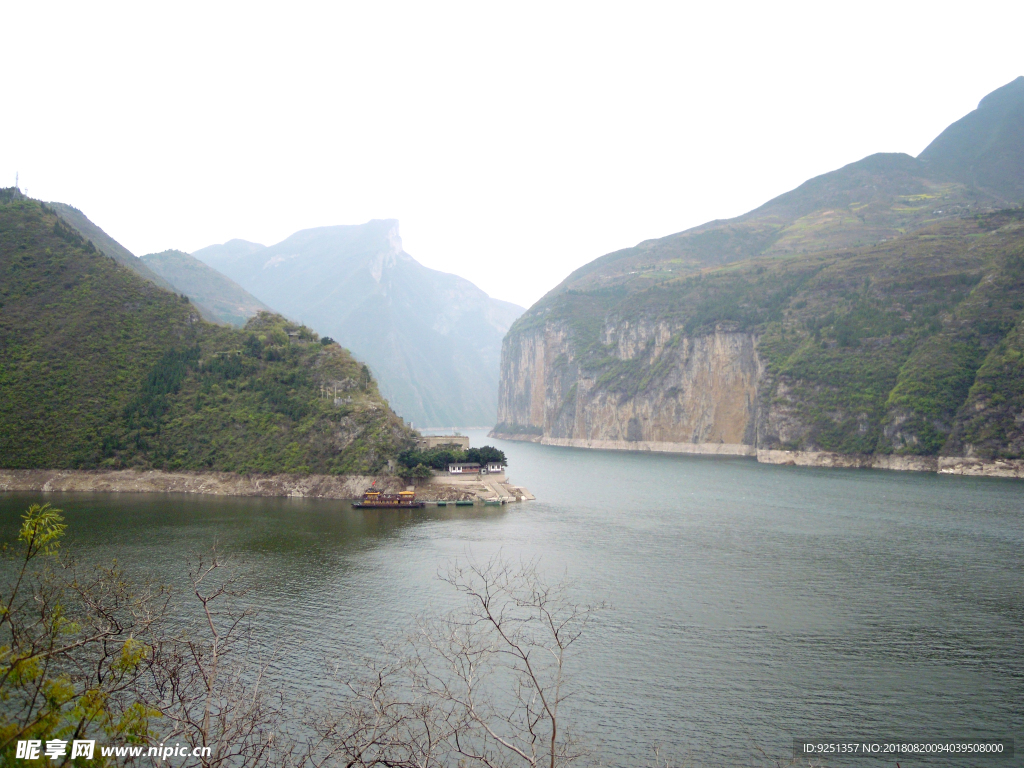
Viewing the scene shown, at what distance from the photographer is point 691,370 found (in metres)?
144

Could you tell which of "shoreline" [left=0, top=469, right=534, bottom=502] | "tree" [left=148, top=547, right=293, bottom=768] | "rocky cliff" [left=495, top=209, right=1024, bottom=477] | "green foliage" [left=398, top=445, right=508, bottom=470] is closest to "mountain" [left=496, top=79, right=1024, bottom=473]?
"rocky cliff" [left=495, top=209, right=1024, bottom=477]

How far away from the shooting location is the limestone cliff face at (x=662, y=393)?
13525 cm

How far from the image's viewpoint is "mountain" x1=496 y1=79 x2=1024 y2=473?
92.8 meters

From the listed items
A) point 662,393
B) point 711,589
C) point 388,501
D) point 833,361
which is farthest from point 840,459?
point 711,589

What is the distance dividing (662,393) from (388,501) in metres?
94.8

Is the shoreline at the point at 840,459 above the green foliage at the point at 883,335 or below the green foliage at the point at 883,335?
below

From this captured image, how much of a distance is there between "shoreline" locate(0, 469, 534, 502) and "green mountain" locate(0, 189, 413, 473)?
3.24 ft

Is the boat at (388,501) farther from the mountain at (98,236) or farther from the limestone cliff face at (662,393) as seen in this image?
the mountain at (98,236)

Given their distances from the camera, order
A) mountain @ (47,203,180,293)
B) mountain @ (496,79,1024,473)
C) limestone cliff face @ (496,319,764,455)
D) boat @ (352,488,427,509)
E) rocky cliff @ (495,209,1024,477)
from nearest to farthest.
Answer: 1. boat @ (352,488,427,509)
2. rocky cliff @ (495,209,1024,477)
3. mountain @ (496,79,1024,473)
4. limestone cliff face @ (496,319,764,455)
5. mountain @ (47,203,180,293)

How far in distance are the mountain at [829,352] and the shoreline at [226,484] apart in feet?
194

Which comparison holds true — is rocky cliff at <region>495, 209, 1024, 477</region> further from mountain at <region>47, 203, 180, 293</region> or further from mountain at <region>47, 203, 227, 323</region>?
mountain at <region>47, 203, 180, 293</region>

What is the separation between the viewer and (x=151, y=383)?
78000 mm

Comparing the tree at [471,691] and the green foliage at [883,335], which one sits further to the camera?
the green foliage at [883,335]

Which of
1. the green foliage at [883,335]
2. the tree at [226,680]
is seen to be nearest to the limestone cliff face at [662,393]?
the green foliage at [883,335]
